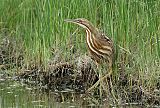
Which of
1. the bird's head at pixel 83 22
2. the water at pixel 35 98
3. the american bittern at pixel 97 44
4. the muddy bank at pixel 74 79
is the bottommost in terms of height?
the water at pixel 35 98

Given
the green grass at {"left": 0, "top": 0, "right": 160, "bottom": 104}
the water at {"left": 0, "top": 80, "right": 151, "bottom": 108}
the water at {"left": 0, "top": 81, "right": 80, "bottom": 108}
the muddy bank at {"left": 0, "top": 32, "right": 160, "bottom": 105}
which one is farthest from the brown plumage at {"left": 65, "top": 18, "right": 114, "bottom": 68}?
the water at {"left": 0, "top": 81, "right": 80, "bottom": 108}

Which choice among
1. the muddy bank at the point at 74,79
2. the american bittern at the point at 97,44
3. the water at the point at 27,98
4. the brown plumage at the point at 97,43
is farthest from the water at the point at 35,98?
the brown plumage at the point at 97,43

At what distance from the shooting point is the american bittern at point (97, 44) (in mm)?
8484

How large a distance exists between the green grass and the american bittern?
0.69 ft

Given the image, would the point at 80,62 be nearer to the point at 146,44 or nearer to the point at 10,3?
the point at 146,44

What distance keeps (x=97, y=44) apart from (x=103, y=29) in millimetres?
614

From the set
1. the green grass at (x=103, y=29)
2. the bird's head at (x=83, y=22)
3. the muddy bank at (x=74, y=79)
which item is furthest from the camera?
the bird's head at (x=83, y=22)

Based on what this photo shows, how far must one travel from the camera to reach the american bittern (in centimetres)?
848

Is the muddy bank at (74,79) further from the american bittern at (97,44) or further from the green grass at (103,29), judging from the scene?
the american bittern at (97,44)

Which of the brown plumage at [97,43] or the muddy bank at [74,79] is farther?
the brown plumage at [97,43]

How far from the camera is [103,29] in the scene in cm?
912

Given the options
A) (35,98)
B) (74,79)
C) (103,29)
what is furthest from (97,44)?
(35,98)

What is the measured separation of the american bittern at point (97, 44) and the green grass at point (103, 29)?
0.69 feet

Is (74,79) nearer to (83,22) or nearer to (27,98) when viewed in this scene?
(27,98)
